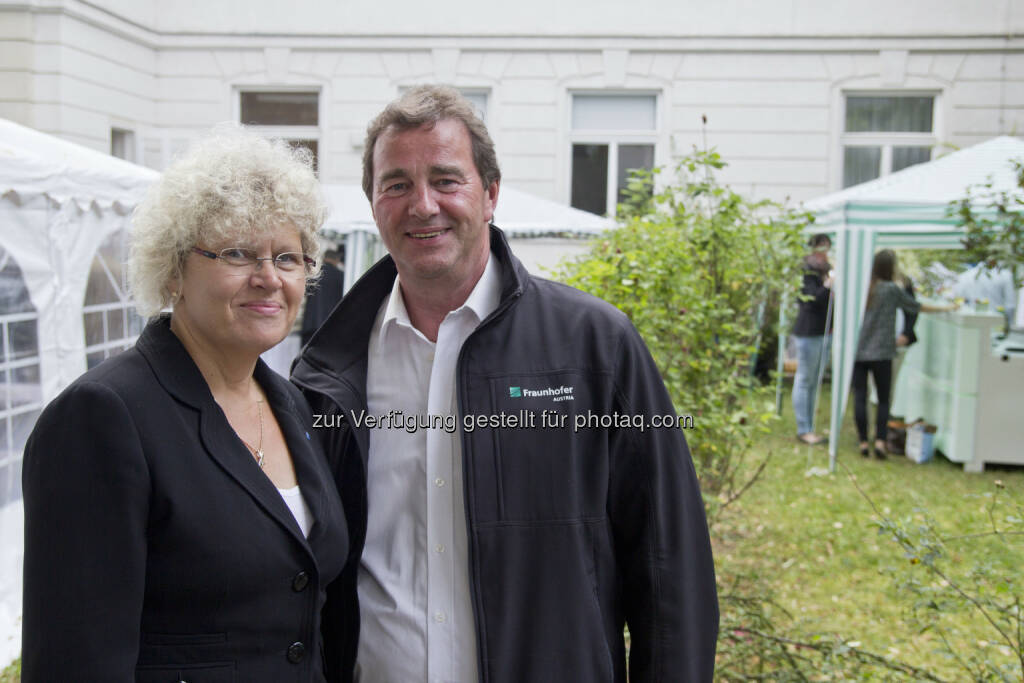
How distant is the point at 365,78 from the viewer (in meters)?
12.0

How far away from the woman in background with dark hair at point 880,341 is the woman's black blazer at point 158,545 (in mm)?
7395

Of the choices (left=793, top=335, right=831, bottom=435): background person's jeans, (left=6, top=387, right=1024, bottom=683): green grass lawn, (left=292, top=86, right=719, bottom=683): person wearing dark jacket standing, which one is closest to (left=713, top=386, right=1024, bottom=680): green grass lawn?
(left=6, top=387, right=1024, bottom=683): green grass lawn

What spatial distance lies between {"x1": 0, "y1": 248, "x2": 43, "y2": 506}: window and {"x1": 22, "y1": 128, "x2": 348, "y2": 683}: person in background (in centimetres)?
294

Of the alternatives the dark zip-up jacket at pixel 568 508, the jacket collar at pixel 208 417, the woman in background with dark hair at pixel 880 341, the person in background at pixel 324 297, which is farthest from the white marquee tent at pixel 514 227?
the jacket collar at pixel 208 417

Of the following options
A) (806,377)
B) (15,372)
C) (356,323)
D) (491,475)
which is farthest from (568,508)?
(806,377)

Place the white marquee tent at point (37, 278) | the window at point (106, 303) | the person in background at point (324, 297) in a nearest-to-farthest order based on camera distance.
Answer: the white marquee tent at point (37, 278), the window at point (106, 303), the person in background at point (324, 297)

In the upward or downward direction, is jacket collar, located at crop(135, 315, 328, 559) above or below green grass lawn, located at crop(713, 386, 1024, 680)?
above

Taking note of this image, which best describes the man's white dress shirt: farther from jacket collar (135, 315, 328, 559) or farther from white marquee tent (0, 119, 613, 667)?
white marquee tent (0, 119, 613, 667)

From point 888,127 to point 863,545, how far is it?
8.27 metres

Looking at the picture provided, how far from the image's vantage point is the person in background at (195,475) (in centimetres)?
134

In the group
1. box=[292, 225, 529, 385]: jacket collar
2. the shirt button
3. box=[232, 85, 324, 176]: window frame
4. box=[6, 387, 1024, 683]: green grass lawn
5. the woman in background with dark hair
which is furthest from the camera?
box=[232, 85, 324, 176]: window frame

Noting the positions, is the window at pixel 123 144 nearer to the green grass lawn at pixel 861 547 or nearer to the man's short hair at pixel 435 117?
the green grass lawn at pixel 861 547

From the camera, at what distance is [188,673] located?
1457mm

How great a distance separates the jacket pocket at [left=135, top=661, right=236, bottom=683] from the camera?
4.72 ft
